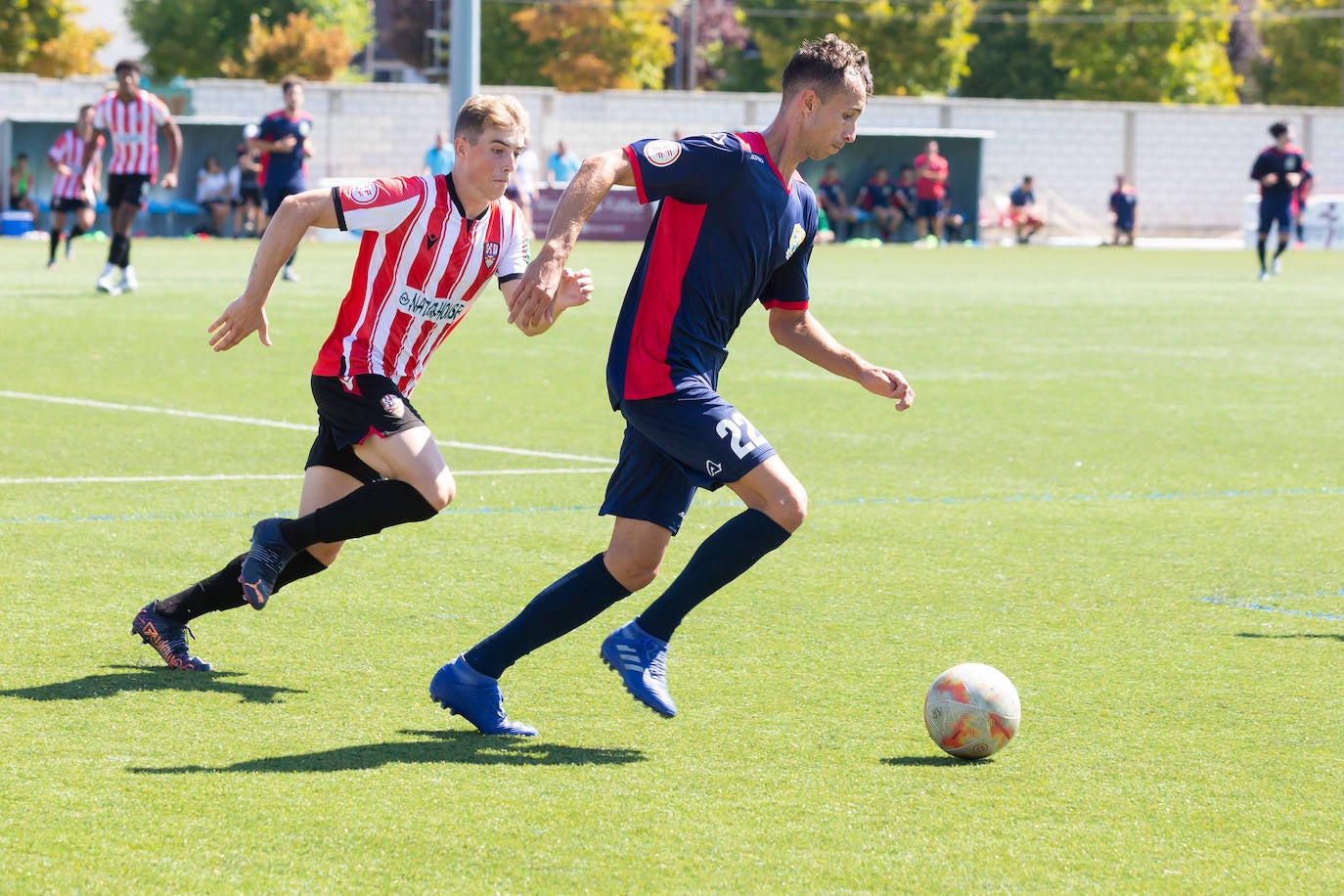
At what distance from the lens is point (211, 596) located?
226 inches

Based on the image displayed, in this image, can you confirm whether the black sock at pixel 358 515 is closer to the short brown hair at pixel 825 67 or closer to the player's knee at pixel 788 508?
the player's knee at pixel 788 508

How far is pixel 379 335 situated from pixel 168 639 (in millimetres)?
1070

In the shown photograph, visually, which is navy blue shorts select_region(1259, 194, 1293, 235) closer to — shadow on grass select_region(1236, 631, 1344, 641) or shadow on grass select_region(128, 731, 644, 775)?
shadow on grass select_region(1236, 631, 1344, 641)

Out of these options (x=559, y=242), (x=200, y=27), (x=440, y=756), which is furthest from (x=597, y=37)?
(x=440, y=756)

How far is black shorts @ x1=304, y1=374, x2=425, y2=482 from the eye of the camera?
223 inches

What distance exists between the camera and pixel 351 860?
12.9 feet

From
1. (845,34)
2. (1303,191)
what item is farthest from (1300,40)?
(1303,191)

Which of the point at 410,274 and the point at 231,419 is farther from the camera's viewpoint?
the point at 231,419

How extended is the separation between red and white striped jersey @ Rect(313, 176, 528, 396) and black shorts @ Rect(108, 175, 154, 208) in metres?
13.7

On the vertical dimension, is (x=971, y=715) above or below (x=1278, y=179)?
below

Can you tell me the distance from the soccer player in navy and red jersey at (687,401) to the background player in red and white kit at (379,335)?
26.1 inches

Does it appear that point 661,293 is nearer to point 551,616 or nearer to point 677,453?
point 677,453

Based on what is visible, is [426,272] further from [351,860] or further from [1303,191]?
[1303,191]

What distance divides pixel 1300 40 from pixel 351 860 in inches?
2632
